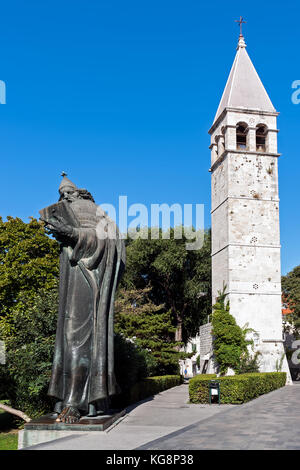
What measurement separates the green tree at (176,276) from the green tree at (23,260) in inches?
393

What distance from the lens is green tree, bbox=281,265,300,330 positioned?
3972 cm

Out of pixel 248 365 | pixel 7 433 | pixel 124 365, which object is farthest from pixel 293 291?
pixel 7 433

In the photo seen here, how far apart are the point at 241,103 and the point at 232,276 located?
12355mm

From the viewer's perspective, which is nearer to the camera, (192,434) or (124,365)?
(192,434)

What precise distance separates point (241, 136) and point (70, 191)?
94.5 ft

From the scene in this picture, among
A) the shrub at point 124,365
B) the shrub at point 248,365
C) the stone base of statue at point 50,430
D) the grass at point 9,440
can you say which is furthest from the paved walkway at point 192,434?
the shrub at point 248,365

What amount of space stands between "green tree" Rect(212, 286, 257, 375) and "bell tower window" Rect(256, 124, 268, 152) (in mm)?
11712

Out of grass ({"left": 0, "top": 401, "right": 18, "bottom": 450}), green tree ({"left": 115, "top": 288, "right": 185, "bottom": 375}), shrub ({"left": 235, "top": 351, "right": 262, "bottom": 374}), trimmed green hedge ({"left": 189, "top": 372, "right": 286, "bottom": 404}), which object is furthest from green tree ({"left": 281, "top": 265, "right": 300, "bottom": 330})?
grass ({"left": 0, "top": 401, "right": 18, "bottom": 450})

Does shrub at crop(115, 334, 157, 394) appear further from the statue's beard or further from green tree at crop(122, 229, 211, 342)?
green tree at crop(122, 229, 211, 342)

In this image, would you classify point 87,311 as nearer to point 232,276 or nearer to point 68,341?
point 68,341

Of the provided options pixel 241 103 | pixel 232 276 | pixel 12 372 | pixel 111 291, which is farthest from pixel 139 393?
pixel 241 103

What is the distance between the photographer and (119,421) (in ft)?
28.8

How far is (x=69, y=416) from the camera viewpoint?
731cm

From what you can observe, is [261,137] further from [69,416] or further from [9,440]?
[69,416]
